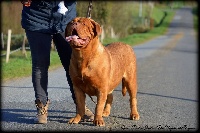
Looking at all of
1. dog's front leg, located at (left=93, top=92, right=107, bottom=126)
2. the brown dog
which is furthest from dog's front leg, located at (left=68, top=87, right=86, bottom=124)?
dog's front leg, located at (left=93, top=92, right=107, bottom=126)

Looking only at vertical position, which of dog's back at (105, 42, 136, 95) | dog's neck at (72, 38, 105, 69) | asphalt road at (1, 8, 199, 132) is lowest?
asphalt road at (1, 8, 199, 132)

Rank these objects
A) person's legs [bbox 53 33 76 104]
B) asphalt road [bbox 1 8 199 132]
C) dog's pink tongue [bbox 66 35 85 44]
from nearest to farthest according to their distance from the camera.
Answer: dog's pink tongue [bbox 66 35 85 44], asphalt road [bbox 1 8 199 132], person's legs [bbox 53 33 76 104]

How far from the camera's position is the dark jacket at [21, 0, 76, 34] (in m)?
5.91

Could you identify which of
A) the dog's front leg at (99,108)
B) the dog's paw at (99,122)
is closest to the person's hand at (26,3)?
the dog's front leg at (99,108)

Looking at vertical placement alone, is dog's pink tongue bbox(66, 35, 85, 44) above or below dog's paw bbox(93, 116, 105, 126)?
above

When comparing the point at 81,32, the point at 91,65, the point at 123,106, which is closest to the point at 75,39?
the point at 81,32

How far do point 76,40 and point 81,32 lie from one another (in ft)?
0.40

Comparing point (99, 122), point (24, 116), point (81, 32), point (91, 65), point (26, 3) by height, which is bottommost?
point (24, 116)

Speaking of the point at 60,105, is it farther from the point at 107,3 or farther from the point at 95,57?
the point at 107,3

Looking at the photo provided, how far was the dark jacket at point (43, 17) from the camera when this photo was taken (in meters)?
5.91

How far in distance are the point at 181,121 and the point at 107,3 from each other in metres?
24.4

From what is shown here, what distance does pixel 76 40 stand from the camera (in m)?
5.08

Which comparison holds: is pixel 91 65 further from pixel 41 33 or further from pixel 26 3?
pixel 26 3

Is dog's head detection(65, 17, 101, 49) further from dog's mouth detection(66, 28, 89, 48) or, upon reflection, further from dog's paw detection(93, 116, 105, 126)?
dog's paw detection(93, 116, 105, 126)
